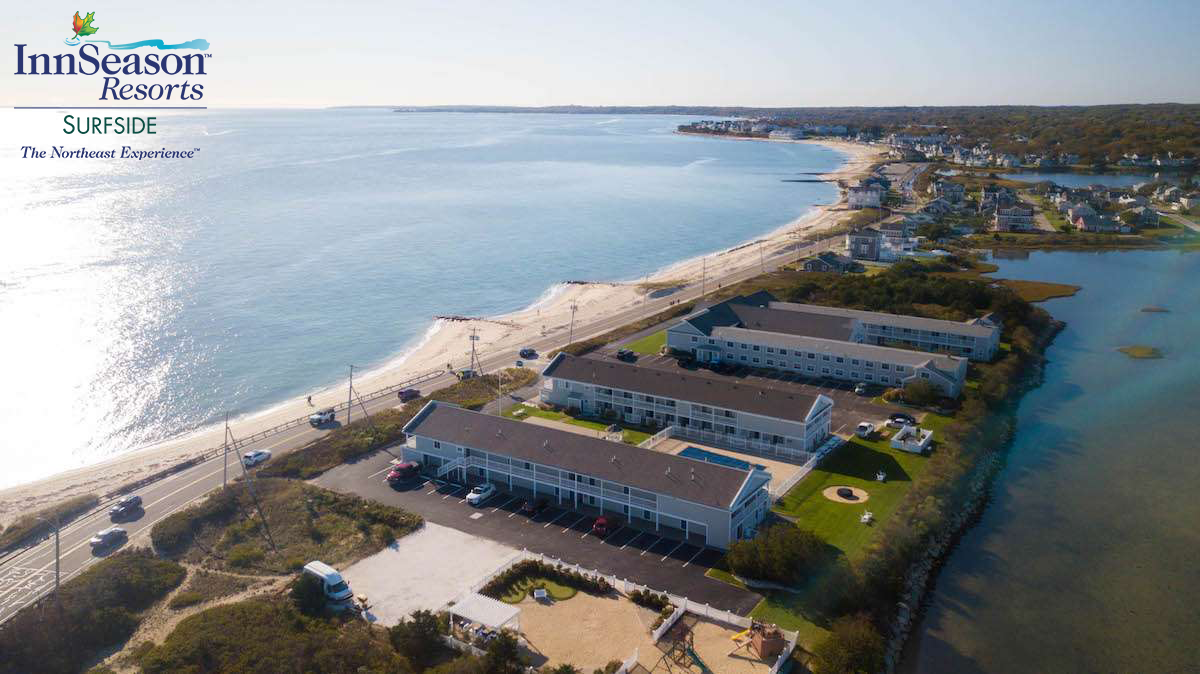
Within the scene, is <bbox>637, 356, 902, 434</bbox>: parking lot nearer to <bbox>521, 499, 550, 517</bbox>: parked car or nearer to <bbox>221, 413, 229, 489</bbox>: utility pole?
<bbox>521, 499, 550, 517</bbox>: parked car

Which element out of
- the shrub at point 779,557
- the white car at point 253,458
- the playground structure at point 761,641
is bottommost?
the white car at point 253,458

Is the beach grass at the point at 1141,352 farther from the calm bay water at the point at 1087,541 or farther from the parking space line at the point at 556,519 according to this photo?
the parking space line at the point at 556,519

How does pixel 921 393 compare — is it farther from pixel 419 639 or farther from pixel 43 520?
pixel 43 520

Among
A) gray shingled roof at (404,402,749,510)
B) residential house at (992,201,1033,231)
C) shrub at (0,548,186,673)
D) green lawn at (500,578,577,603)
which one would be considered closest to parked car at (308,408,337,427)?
gray shingled roof at (404,402,749,510)

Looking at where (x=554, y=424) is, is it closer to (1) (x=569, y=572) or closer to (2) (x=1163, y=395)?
(1) (x=569, y=572)

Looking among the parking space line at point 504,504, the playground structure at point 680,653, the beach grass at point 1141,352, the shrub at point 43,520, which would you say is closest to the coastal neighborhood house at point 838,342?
the beach grass at point 1141,352

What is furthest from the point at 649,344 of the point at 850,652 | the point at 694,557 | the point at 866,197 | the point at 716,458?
the point at 866,197
